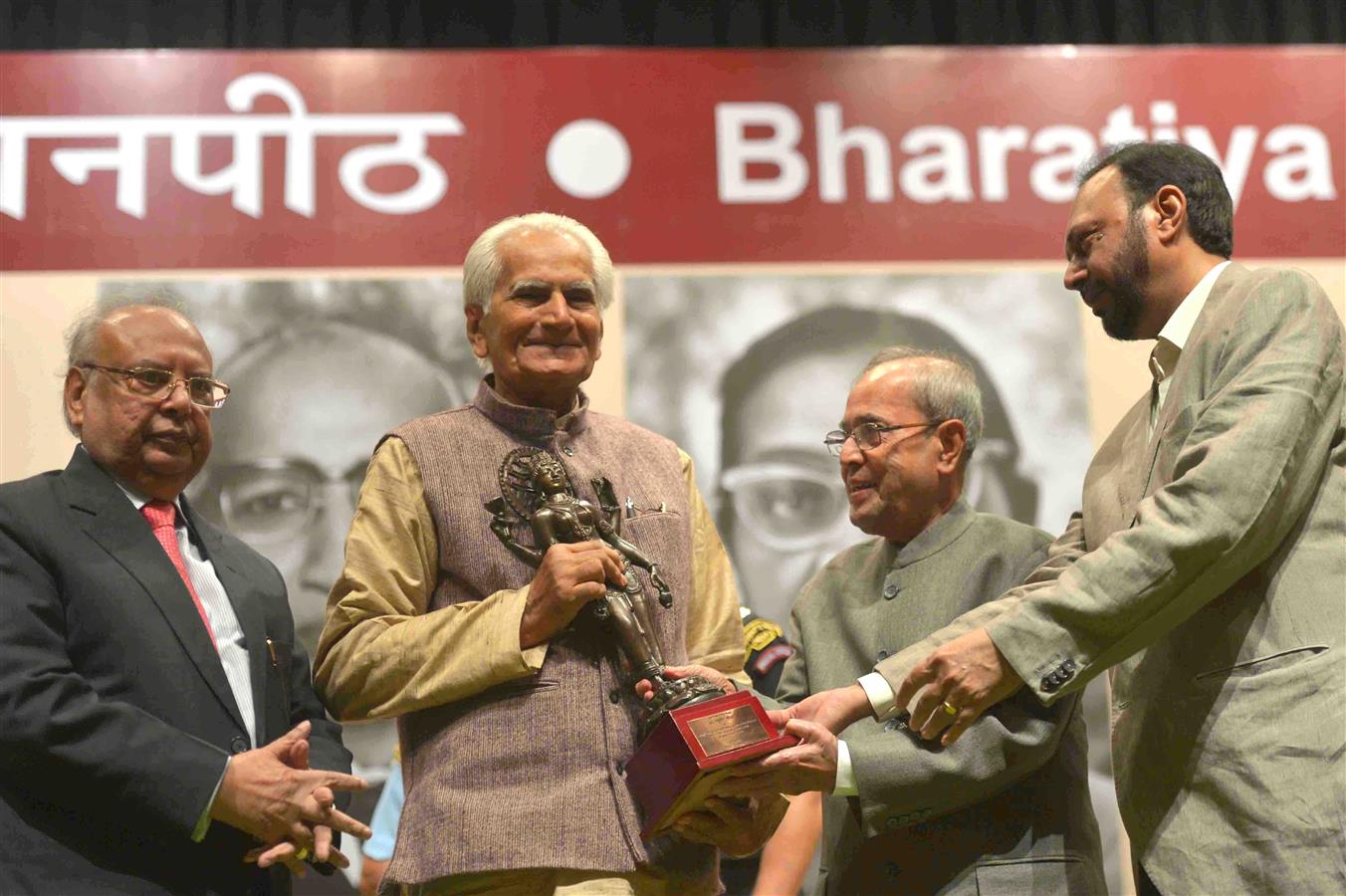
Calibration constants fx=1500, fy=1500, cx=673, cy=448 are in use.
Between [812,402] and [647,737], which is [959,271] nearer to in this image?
[812,402]

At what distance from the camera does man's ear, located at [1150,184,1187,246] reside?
111 inches

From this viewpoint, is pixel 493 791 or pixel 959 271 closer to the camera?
pixel 493 791

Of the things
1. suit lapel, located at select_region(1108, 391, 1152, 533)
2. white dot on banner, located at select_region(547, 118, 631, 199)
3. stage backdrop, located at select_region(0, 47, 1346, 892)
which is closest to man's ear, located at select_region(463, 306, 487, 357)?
suit lapel, located at select_region(1108, 391, 1152, 533)

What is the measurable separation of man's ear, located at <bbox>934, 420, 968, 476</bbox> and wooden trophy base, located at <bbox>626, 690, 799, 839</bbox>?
2.73 ft

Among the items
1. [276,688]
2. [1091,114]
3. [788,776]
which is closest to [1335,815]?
[788,776]

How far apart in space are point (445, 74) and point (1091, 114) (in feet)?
6.81

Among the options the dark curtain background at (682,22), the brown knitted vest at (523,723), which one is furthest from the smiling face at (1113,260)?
the dark curtain background at (682,22)

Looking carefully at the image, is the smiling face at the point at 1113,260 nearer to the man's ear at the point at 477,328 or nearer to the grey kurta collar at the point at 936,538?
the grey kurta collar at the point at 936,538

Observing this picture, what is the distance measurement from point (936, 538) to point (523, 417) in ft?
2.87

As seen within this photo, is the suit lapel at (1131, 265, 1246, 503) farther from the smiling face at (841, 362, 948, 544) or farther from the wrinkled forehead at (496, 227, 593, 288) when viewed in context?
the wrinkled forehead at (496, 227, 593, 288)

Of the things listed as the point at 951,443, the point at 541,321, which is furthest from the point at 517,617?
the point at 951,443

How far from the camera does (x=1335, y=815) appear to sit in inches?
91.6

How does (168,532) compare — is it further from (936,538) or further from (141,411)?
(936,538)

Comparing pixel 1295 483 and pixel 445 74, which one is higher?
pixel 445 74
